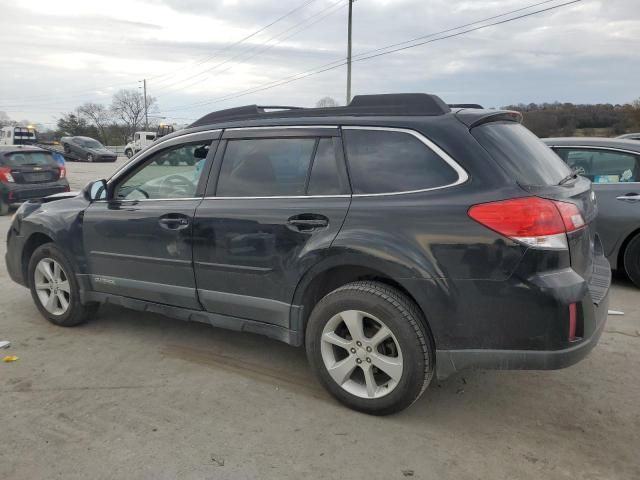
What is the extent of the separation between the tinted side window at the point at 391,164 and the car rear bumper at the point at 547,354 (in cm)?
80

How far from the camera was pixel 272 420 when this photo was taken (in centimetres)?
311

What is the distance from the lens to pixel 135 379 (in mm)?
3646

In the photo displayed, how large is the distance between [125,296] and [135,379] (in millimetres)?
810

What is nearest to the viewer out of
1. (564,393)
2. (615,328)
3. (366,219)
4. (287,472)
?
(287,472)

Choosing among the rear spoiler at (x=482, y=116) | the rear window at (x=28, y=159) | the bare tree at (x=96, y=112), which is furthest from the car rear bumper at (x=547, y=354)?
the bare tree at (x=96, y=112)

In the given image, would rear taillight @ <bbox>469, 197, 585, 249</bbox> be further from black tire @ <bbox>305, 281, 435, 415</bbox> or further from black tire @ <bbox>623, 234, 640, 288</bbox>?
black tire @ <bbox>623, 234, 640, 288</bbox>

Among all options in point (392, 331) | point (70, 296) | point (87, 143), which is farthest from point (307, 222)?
point (87, 143)

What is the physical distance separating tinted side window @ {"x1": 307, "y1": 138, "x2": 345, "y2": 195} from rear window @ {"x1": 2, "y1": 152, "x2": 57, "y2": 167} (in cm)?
1054

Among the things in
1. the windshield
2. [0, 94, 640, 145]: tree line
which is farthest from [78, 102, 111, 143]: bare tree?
the windshield

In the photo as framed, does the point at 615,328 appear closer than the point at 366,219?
No

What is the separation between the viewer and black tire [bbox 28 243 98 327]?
4477 millimetres

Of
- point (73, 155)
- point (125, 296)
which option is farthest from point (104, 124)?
point (125, 296)

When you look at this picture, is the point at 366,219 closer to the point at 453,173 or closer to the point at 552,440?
the point at 453,173

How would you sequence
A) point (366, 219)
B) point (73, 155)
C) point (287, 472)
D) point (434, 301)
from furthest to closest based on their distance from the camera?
point (73, 155) < point (366, 219) < point (434, 301) < point (287, 472)
